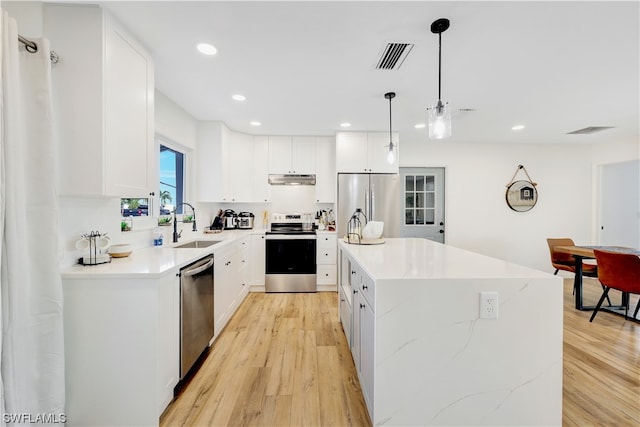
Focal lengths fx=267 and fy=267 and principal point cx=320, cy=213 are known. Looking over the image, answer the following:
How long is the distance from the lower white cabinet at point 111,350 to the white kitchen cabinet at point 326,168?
10.0ft

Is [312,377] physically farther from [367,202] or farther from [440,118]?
[367,202]

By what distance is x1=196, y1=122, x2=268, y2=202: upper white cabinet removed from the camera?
12.2 ft

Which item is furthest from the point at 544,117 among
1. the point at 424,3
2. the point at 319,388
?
the point at 319,388

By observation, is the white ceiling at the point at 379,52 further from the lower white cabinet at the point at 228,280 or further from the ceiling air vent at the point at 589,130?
the lower white cabinet at the point at 228,280

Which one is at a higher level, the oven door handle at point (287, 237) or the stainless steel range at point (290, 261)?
the oven door handle at point (287, 237)

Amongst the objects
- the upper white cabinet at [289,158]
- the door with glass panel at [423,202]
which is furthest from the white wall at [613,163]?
the upper white cabinet at [289,158]

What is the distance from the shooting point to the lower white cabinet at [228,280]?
2.56 meters

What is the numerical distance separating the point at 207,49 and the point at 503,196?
5.08 meters

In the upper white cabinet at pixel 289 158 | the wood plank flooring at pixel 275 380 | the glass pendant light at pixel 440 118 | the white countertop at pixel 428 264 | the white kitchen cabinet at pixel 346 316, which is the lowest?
the wood plank flooring at pixel 275 380

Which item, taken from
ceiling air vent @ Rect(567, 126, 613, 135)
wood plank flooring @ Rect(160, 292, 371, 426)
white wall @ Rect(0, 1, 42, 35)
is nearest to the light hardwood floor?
wood plank flooring @ Rect(160, 292, 371, 426)

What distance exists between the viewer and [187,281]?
1883 millimetres

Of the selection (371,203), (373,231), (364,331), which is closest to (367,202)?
(371,203)

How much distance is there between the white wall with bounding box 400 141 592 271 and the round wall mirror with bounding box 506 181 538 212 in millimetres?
94

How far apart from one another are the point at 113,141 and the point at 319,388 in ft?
7.00
